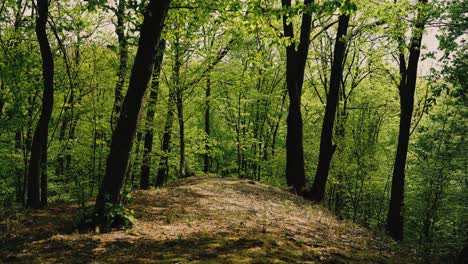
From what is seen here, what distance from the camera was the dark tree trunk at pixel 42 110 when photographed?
9500 mm

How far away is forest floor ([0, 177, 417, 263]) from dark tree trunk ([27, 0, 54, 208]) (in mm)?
781

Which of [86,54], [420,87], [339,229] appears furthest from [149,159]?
[420,87]

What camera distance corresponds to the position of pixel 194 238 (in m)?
6.41

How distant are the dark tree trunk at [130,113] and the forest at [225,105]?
2cm

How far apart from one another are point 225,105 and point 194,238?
2243cm

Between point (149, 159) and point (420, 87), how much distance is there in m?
23.5

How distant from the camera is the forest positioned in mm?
7270

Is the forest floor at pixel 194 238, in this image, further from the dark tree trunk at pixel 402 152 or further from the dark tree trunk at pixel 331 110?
the dark tree trunk at pixel 402 152

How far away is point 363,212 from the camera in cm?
2825

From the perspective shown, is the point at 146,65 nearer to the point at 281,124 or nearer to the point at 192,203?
the point at 192,203

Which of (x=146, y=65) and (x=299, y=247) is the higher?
(x=146, y=65)

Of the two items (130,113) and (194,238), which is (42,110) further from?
(194,238)

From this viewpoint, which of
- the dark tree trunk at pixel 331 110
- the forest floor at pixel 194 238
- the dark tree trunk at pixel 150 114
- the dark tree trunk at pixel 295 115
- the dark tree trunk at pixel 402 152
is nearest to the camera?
the forest floor at pixel 194 238

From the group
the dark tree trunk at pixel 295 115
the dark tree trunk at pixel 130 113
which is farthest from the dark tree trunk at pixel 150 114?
the dark tree trunk at pixel 130 113
